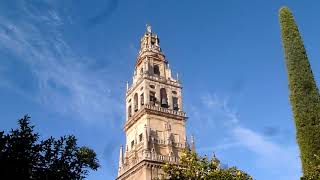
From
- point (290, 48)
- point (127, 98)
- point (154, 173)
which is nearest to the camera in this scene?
point (290, 48)

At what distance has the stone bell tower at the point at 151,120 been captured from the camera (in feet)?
177

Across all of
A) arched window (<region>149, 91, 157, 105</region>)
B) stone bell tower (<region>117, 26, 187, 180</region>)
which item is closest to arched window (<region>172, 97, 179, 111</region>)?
stone bell tower (<region>117, 26, 187, 180</region>)

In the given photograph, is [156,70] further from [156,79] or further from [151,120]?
[151,120]

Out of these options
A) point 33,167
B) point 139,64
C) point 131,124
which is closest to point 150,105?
point 131,124

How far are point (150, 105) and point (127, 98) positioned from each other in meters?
7.33

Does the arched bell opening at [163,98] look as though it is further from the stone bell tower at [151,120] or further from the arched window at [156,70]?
the arched window at [156,70]

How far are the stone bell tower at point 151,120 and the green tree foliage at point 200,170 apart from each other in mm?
17250

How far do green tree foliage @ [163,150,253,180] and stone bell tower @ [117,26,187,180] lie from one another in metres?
17.2

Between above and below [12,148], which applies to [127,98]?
above

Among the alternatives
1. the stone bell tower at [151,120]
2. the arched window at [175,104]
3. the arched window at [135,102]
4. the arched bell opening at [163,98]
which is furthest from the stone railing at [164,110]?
the arched window at [135,102]

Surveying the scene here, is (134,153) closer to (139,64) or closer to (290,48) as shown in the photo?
(139,64)

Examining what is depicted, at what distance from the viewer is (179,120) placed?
60.0 metres

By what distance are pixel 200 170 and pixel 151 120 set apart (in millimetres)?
23829

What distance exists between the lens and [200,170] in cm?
3444
